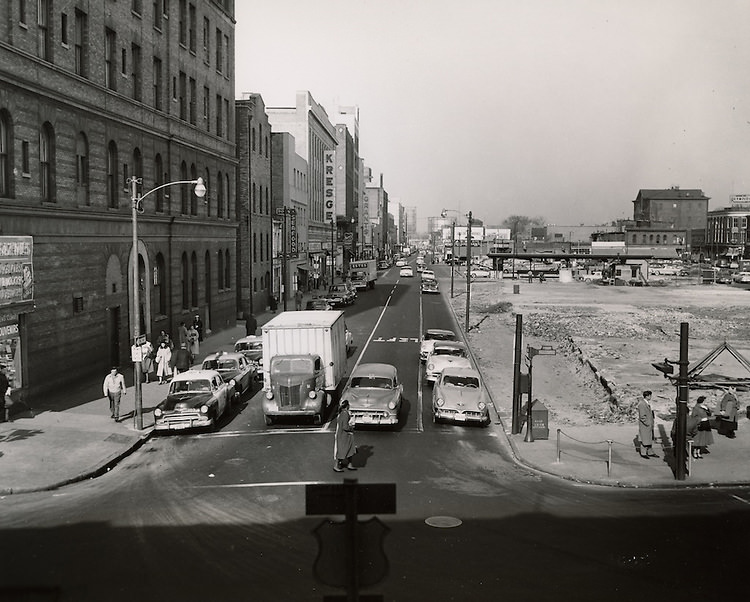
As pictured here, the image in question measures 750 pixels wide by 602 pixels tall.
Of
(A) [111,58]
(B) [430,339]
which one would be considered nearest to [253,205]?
(A) [111,58]

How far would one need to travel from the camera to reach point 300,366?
24.7 meters

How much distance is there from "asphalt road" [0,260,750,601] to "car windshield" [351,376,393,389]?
7.66 ft

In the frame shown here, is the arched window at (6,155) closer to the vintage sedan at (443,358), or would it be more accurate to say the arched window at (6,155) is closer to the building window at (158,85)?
the building window at (158,85)

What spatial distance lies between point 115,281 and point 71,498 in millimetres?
18223

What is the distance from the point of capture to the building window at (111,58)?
113 ft

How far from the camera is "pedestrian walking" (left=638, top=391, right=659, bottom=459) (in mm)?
20266

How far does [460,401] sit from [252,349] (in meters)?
12.3

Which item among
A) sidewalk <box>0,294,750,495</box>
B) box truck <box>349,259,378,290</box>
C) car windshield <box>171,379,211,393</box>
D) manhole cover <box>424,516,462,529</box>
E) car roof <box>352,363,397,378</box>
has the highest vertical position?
box truck <box>349,259,378,290</box>

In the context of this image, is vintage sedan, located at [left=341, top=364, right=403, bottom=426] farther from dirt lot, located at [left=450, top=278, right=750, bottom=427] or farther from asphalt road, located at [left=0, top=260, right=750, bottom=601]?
dirt lot, located at [left=450, top=278, right=750, bottom=427]

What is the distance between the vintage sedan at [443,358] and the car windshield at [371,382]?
4.93m

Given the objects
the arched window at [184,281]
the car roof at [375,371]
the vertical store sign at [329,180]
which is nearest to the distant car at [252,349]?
the car roof at [375,371]

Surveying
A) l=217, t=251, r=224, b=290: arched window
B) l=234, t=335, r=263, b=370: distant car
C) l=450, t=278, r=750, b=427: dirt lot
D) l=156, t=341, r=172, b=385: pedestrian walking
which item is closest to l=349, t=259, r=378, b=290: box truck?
l=450, t=278, r=750, b=427: dirt lot

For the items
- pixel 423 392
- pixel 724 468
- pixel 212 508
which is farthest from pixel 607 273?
pixel 212 508

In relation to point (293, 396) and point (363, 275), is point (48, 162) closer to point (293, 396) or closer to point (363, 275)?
point (293, 396)
